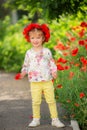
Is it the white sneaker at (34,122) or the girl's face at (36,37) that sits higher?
the girl's face at (36,37)

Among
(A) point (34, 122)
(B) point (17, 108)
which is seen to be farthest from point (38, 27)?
(B) point (17, 108)

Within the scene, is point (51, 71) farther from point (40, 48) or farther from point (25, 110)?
point (25, 110)

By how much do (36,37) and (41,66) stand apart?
44 cm

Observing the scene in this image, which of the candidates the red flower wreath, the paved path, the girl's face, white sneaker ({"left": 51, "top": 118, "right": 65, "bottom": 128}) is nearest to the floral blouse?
the girl's face

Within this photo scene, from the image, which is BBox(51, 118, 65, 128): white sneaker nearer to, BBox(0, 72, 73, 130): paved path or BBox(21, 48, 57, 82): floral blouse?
BBox(0, 72, 73, 130): paved path

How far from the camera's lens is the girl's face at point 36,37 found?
7121 millimetres

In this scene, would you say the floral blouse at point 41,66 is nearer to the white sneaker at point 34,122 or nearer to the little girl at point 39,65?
the little girl at point 39,65

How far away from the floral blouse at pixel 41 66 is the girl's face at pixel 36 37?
120 mm

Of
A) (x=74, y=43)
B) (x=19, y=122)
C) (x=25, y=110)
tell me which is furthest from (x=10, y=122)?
(x=74, y=43)

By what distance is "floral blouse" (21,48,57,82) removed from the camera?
7105 millimetres

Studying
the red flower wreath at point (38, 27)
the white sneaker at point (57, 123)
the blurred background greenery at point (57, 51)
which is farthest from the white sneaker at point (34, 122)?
the red flower wreath at point (38, 27)

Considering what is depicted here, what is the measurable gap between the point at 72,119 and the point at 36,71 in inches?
41.0

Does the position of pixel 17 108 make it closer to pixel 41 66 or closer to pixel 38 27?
pixel 41 66

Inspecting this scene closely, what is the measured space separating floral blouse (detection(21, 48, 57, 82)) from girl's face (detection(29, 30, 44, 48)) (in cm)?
12
